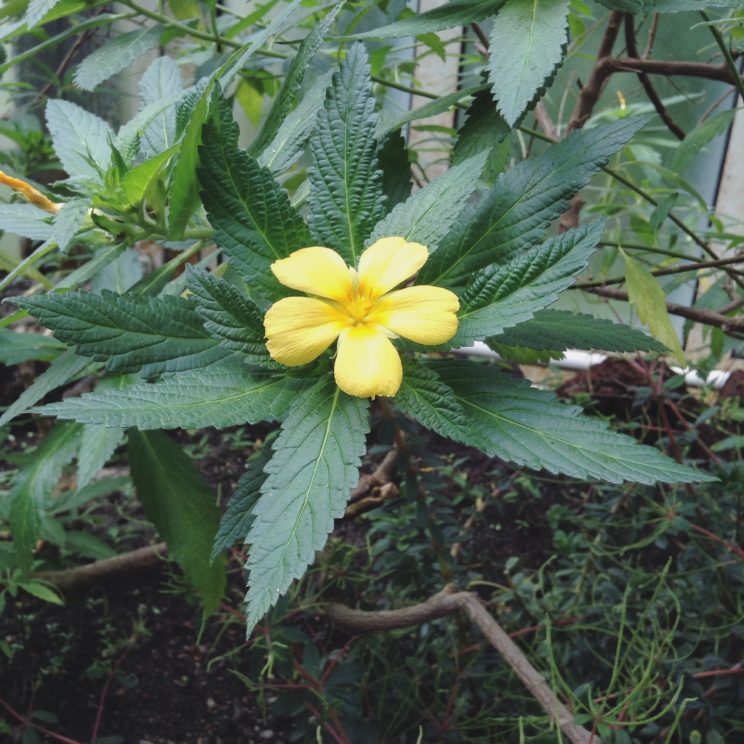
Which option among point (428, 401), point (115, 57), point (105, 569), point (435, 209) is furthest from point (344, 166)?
point (105, 569)

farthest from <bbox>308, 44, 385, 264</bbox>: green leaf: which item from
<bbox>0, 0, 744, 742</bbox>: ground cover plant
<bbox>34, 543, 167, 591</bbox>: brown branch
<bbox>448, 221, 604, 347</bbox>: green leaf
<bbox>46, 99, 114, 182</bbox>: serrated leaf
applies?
<bbox>34, 543, 167, 591</bbox>: brown branch

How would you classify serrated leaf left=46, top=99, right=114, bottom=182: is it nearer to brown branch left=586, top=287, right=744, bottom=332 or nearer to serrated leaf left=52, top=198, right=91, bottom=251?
serrated leaf left=52, top=198, right=91, bottom=251

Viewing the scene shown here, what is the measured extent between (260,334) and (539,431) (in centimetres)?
21

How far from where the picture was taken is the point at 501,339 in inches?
23.5

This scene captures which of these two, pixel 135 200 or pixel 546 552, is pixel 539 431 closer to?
pixel 135 200

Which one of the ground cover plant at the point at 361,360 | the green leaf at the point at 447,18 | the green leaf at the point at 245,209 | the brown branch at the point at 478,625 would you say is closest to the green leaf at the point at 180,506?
the ground cover plant at the point at 361,360

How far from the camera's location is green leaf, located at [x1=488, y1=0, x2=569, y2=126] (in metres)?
0.53

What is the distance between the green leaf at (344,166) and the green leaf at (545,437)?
14cm

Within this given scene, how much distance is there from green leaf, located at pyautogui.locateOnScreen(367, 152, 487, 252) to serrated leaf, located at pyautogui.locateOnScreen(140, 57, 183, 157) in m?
0.25

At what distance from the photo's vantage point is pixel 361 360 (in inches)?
19.4

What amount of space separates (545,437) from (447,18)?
0.36 metres

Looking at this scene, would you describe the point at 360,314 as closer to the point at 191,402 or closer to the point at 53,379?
the point at 191,402

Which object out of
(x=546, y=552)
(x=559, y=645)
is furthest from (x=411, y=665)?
(x=546, y=552)

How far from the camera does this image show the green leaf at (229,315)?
517 millimetres
